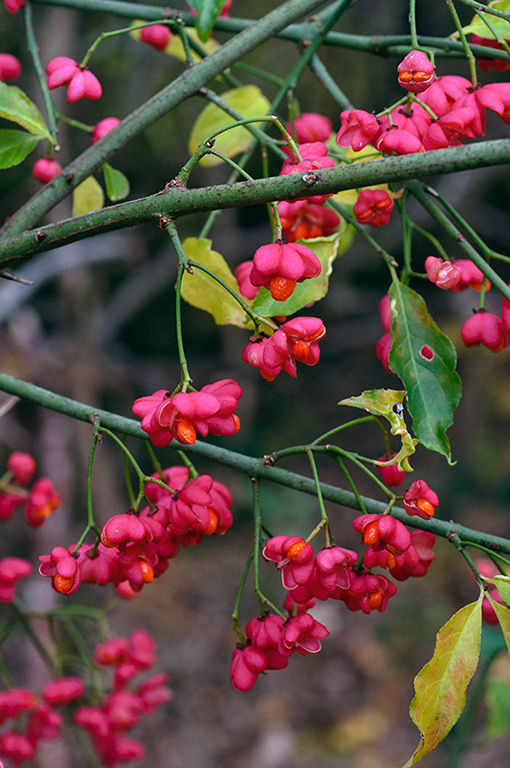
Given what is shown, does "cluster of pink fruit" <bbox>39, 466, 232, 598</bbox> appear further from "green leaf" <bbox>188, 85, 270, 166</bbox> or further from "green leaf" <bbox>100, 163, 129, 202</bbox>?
"green leaf" <bbox>188, 85, 270, 166</bbox>

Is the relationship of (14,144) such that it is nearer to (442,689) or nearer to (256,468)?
(256,468)

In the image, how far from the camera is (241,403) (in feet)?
14.2

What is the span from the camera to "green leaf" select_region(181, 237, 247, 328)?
849mm

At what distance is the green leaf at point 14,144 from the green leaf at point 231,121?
310 mm

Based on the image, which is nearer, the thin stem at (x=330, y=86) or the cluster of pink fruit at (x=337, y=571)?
the cluster of pink fruit at (x=337, y=571)

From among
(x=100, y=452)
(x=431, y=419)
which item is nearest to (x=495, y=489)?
(x=100, y=452)

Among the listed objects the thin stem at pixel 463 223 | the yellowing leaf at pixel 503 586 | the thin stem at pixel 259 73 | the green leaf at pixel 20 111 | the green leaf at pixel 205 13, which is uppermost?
the green leaf at pixel 205 13

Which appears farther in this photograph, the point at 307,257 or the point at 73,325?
the point at 73,325

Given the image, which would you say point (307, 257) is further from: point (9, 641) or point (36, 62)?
point (9, 641)

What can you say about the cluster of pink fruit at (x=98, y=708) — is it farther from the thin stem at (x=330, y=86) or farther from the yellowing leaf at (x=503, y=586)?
the thin stem at (x=330, y=86)

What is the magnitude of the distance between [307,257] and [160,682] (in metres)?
1.09

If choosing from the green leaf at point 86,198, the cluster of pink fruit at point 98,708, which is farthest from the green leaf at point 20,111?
the cluster of pink fruit at point 98,708

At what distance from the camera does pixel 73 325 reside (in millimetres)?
3699

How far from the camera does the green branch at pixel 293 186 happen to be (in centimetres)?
56
